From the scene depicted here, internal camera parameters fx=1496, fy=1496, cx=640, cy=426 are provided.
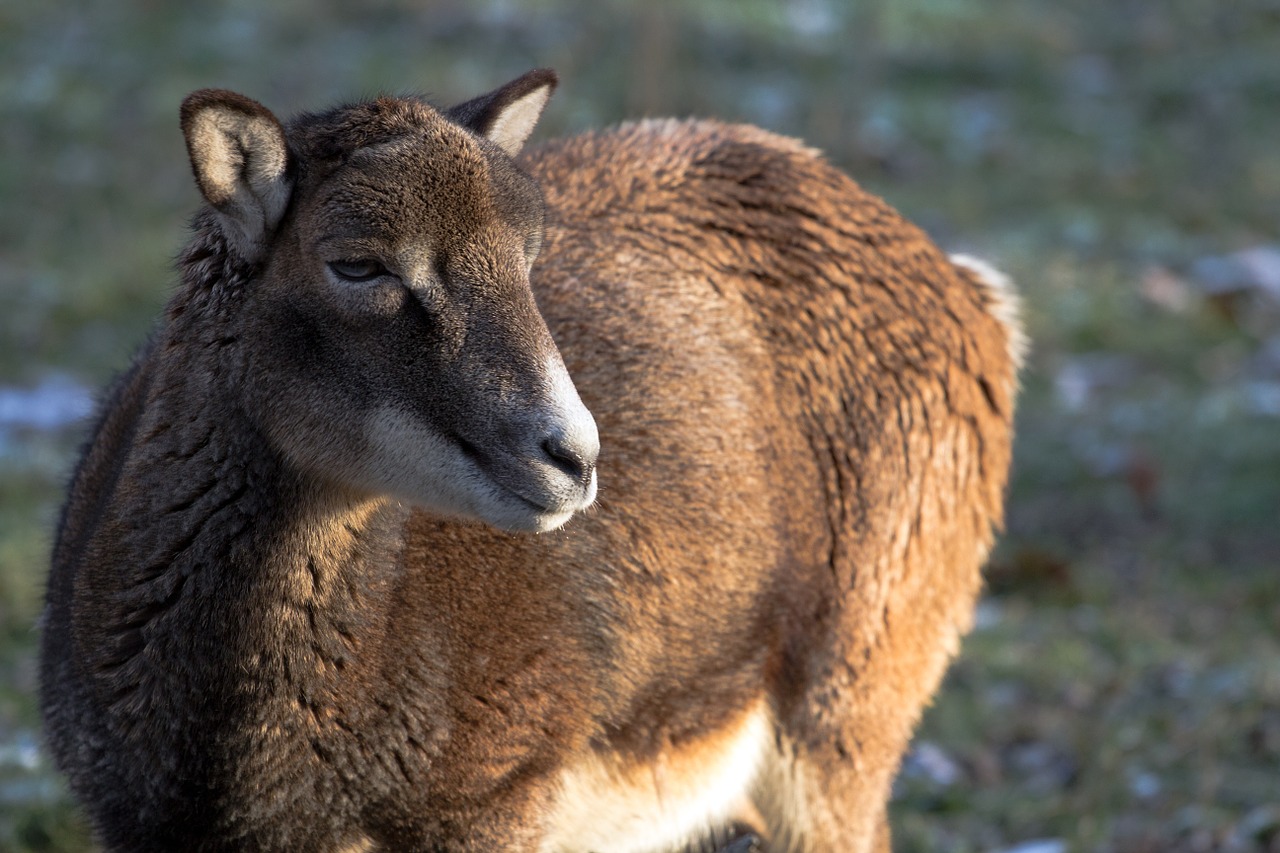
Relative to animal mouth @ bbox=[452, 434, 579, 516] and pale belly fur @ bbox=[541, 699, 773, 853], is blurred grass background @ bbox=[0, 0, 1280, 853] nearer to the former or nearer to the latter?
animal mouth @ bbox=[452, 434, 579, 516]

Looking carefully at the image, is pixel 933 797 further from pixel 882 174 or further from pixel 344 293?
pixel 882 174

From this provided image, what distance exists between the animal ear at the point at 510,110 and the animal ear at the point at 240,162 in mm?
599

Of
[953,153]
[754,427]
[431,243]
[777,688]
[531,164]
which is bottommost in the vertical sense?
[953,153]

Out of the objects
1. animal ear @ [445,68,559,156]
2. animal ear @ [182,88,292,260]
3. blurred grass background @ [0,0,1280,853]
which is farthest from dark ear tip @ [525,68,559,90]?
animal ear @ [182,88,292,260]

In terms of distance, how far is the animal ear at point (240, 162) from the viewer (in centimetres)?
344

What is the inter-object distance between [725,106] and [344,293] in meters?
13.5

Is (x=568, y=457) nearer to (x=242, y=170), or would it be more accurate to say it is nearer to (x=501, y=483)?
(x=501, y=483)

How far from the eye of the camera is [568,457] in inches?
139

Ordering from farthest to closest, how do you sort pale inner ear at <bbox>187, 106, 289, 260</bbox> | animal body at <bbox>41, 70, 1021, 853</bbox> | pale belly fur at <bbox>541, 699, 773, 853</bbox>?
pale belly fur at <bbox>541, 699, 773, 853</bbox> → animal body at <bbox>41, 70, 1021, 853</bbox> → pale inner ear at <bbox>187, 106, 289, 260</bbox>

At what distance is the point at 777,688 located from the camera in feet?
16.4

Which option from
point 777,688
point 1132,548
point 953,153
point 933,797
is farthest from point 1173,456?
point 953,153

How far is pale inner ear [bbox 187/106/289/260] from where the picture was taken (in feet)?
11.4

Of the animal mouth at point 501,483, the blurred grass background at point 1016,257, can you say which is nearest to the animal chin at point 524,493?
the animal mouth at point 501,483

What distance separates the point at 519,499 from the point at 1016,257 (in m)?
10.9
